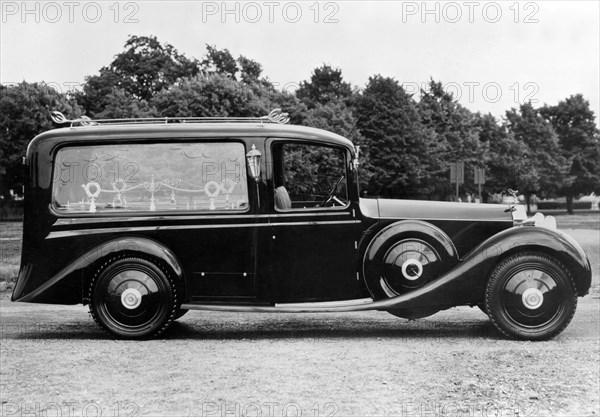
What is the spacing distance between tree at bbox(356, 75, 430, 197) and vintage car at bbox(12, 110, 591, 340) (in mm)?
27334

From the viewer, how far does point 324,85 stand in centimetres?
5303

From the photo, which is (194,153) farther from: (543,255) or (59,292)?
(543,255)

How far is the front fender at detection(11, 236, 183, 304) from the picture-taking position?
633 centimetres

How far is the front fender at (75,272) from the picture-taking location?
633cm

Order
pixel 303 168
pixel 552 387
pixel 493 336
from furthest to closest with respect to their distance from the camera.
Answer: pixel 303 168 < pixel 493 336 < pixel 552 387

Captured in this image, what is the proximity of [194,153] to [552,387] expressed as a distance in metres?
3.99

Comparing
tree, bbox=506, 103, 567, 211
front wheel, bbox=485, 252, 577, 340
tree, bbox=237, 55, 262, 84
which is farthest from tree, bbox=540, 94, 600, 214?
front wheel, bbox=485, 252, 577, 340

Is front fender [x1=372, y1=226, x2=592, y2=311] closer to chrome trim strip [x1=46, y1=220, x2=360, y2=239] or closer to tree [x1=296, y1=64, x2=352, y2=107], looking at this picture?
chrome trim strip [x1=46, y1=220, x2=360, y2=239]

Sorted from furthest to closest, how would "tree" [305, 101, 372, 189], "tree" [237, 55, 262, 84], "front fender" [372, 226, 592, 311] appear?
"tree" [237, 55, 262, 84]
"tree" [305, 101, 372, 189]
"front fender" [372, 226, 592, 311]

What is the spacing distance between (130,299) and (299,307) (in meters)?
1.74

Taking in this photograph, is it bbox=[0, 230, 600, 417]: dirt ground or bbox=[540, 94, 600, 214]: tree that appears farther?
bbox=[540, 94, 600, 214]: tree

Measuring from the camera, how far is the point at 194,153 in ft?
21.1

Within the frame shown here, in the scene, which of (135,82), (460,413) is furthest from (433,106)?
(460,413)

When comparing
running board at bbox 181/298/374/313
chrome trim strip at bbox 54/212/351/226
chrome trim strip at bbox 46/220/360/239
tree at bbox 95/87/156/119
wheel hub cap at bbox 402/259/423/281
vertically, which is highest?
tree at bbox 95/87/156/119
